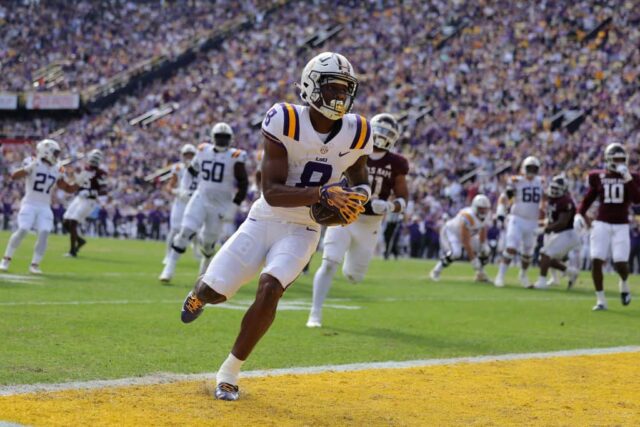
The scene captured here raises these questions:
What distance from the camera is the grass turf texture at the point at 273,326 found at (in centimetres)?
659

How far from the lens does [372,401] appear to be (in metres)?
5.42

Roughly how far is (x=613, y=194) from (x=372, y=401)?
7.69 m

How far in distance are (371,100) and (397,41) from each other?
395 cm

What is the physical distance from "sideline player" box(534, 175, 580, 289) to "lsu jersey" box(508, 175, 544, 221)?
58 centimetres

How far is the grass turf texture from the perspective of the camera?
21.6 feet

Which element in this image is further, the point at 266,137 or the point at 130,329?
the point at 130,329

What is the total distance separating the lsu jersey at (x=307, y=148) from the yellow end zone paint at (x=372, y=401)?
1.05m

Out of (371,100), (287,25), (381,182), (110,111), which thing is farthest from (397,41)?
(381,182)

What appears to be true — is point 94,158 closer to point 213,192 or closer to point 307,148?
point 213,192

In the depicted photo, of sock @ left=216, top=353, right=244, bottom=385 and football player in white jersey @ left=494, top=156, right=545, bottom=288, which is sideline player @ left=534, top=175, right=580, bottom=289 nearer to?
football player in white jersey @ left=494, top=156, right=545, bottom=288

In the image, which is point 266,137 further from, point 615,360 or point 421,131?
point 421,131

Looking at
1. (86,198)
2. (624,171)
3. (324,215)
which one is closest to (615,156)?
(624,171)

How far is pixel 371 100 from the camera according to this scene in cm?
3381

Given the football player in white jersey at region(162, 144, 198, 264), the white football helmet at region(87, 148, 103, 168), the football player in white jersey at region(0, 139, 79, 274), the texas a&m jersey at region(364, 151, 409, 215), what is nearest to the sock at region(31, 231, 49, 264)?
the football player in white jersey at region(0, 139, 79, 274)
